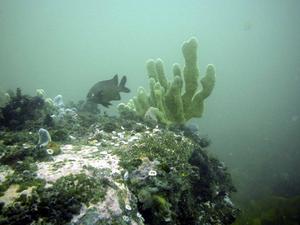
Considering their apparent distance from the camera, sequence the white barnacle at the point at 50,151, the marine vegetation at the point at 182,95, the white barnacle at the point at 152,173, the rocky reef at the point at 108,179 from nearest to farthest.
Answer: the rocky reef at the point at 108,179
the white barnacle at the point at 152,173
the white barnacle at the point at 50,151
the marine vegetation at the point at 182,95

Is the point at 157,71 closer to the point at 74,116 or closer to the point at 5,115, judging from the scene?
the point at 74,116

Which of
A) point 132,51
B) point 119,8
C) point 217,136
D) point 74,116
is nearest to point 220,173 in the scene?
point 74,116

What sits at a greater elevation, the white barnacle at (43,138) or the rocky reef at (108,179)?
the white barnacle at (43,138)

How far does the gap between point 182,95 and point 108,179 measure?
343 centimetres

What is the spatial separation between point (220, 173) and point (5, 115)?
3811 mm

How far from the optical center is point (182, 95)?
566cm

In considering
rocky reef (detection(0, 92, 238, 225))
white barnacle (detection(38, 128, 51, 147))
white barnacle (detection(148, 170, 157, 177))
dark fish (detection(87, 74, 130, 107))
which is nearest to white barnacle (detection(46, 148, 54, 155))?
rocky reef (detection(0, 92, 238, 225))

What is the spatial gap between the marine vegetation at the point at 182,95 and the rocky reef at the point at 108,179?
3.09ft

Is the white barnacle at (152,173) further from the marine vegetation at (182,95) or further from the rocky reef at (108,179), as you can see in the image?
the marine vegetation at (182,95)

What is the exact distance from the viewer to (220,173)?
14.4 feet

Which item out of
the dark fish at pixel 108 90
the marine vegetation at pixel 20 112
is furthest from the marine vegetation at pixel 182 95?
the marine vegetation at pixel 20 112

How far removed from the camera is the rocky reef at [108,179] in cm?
217

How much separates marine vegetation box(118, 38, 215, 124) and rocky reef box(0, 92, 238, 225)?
3.09 ft

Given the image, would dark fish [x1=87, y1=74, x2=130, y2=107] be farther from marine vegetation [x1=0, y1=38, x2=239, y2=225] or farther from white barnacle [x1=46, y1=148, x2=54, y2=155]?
white barnacle [x1=46, y1=148, x2=54, y2=155]
